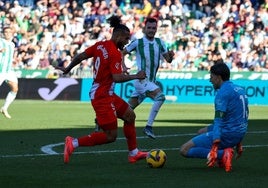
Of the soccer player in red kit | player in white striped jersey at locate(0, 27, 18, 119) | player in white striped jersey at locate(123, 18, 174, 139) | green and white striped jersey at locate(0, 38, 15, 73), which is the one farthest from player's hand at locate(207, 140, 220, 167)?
green and white striped jersey at locate(0, 38, 15, 73)

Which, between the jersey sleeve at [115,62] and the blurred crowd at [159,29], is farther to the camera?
the blurred crowd at [159,29]

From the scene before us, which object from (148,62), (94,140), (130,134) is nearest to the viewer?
(94,140)

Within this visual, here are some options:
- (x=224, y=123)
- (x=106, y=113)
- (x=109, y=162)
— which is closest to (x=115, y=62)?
(x=106, y=113)

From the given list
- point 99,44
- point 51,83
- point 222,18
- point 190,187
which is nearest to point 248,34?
point 222,18

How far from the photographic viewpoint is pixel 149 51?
1917 centimetres

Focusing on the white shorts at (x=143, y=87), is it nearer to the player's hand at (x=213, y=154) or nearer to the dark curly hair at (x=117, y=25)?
the dark curly hair at (x=117, y=25)

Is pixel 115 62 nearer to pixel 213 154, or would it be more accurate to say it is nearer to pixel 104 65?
pixel 104 65

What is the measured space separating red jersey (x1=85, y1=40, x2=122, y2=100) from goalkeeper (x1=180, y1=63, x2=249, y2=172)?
1379mm

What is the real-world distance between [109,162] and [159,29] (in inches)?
1027

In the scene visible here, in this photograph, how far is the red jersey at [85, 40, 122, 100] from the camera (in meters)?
13.2

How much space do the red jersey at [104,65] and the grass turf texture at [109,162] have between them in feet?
3.22

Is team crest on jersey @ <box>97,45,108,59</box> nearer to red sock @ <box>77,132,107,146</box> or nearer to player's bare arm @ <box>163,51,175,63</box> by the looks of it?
red sock @ <box>77,132,107,146</box>

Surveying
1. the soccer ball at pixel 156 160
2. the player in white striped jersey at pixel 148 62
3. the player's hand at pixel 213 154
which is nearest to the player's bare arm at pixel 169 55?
the player in white striped jersey at pixel 148 62

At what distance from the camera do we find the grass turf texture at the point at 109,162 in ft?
36.3
